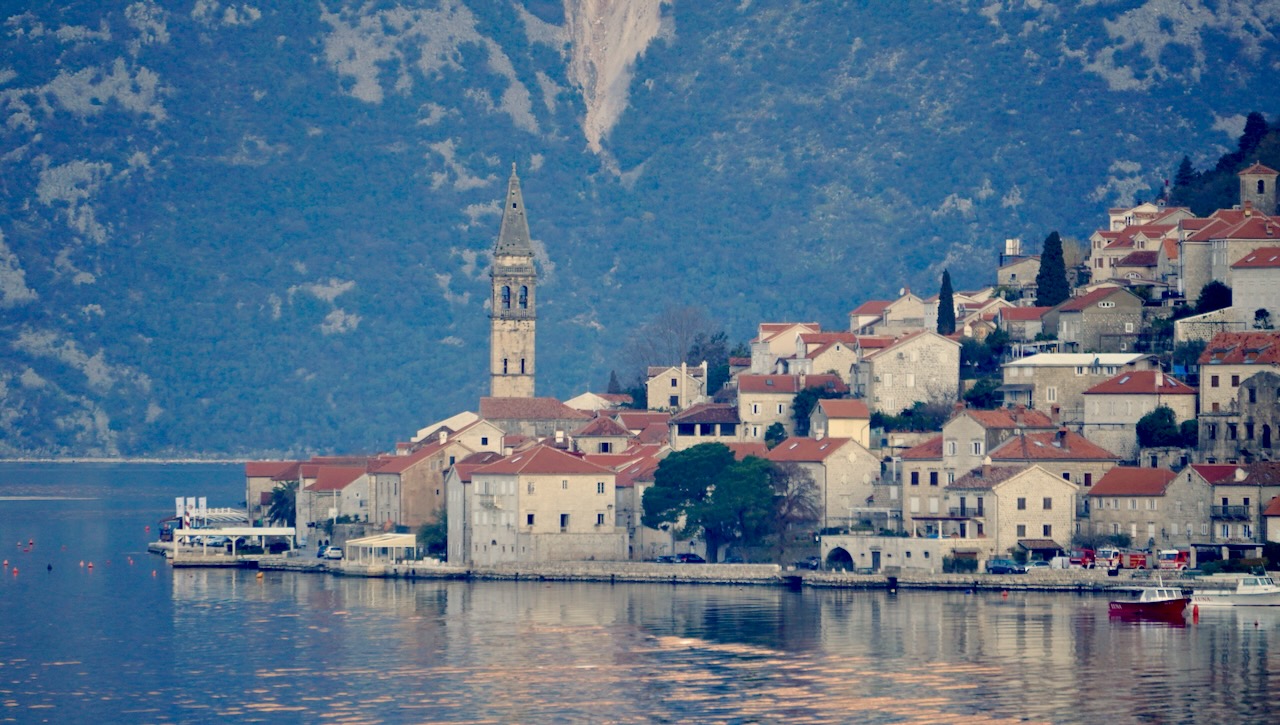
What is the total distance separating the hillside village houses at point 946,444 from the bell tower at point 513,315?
11.2m

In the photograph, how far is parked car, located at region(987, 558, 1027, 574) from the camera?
3561 inches

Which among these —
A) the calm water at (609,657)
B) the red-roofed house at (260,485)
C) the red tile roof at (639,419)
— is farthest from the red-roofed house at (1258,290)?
the red-roofed house at (260,485)

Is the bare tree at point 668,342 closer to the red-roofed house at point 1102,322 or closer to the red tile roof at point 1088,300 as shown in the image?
the red tile roof at point 1088,300

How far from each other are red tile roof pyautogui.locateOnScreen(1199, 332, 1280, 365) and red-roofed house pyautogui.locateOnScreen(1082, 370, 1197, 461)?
1581mm

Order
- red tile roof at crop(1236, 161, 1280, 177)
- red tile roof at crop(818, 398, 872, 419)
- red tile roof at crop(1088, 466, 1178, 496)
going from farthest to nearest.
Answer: red tile roof at crop(1236, 161, 1280, 177)
red tile roof at crop(818, 398, 872, 419)
red tile roof at crop(1088, 466, 1178, 496)

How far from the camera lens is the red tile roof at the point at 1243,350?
309 ft

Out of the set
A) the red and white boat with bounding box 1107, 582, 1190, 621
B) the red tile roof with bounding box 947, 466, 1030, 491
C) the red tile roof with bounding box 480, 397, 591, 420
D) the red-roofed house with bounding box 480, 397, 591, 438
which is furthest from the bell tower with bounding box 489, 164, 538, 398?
the red and white boat with bounding box 1107, 582, 1190, 621

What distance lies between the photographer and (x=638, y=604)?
8800 cm

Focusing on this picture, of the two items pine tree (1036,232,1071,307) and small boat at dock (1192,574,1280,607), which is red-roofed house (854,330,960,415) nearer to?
pine tree (1036,232,1071,307)

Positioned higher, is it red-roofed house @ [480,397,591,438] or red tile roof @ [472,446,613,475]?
red-roofed house @ [480,397,591,438]

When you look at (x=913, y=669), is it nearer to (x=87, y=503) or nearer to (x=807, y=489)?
(x=807, y=489)

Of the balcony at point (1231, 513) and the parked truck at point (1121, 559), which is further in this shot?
the parked truck at point (1121, 559)

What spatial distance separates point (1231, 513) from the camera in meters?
89.9

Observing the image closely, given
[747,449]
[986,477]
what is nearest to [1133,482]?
[986,477]
